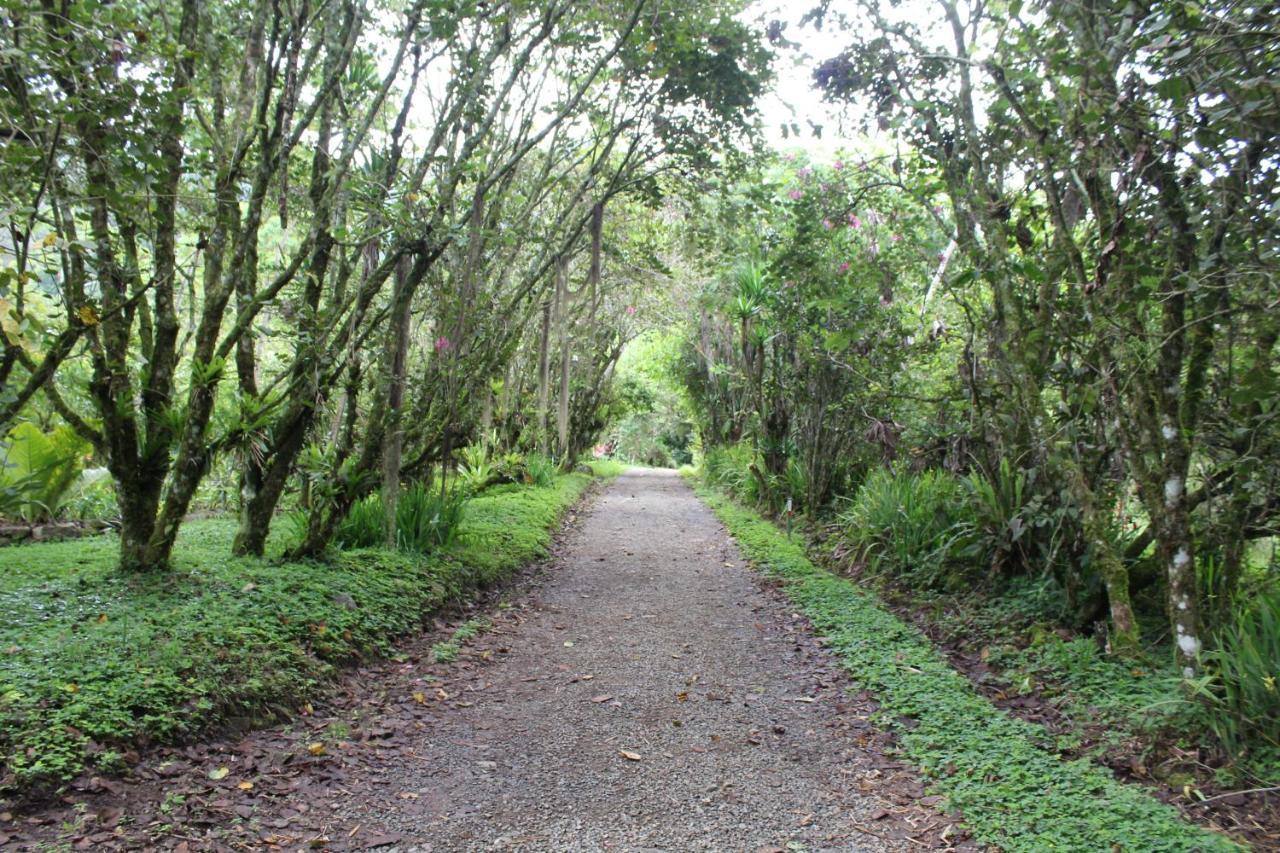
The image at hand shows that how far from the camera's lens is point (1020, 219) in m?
5.27

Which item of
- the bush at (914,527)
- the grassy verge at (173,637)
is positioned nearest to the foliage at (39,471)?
the grassy verge at (173,637)

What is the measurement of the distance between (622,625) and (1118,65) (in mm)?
4835

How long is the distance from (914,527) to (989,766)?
3.83 meters

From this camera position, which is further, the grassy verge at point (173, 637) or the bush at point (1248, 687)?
the bush at point (1248, 687)

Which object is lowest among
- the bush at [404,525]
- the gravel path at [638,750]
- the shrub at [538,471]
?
the gravel path at [638,750]

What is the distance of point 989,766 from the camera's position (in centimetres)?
354

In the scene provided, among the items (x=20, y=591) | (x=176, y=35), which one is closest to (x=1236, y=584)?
(x=20, y=591)

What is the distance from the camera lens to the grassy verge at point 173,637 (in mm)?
3139

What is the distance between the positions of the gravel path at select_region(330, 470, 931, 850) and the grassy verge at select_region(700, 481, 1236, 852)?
0.35 m

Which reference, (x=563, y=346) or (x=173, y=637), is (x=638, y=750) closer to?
(x=173, y=637)

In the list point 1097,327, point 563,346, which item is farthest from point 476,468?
point 1097,327

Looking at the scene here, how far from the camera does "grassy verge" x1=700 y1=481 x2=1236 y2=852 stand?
293 centimetres

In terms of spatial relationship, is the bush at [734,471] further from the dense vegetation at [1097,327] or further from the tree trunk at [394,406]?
the tree trunk at [394,406]

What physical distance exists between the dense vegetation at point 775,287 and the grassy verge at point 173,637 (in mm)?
34
